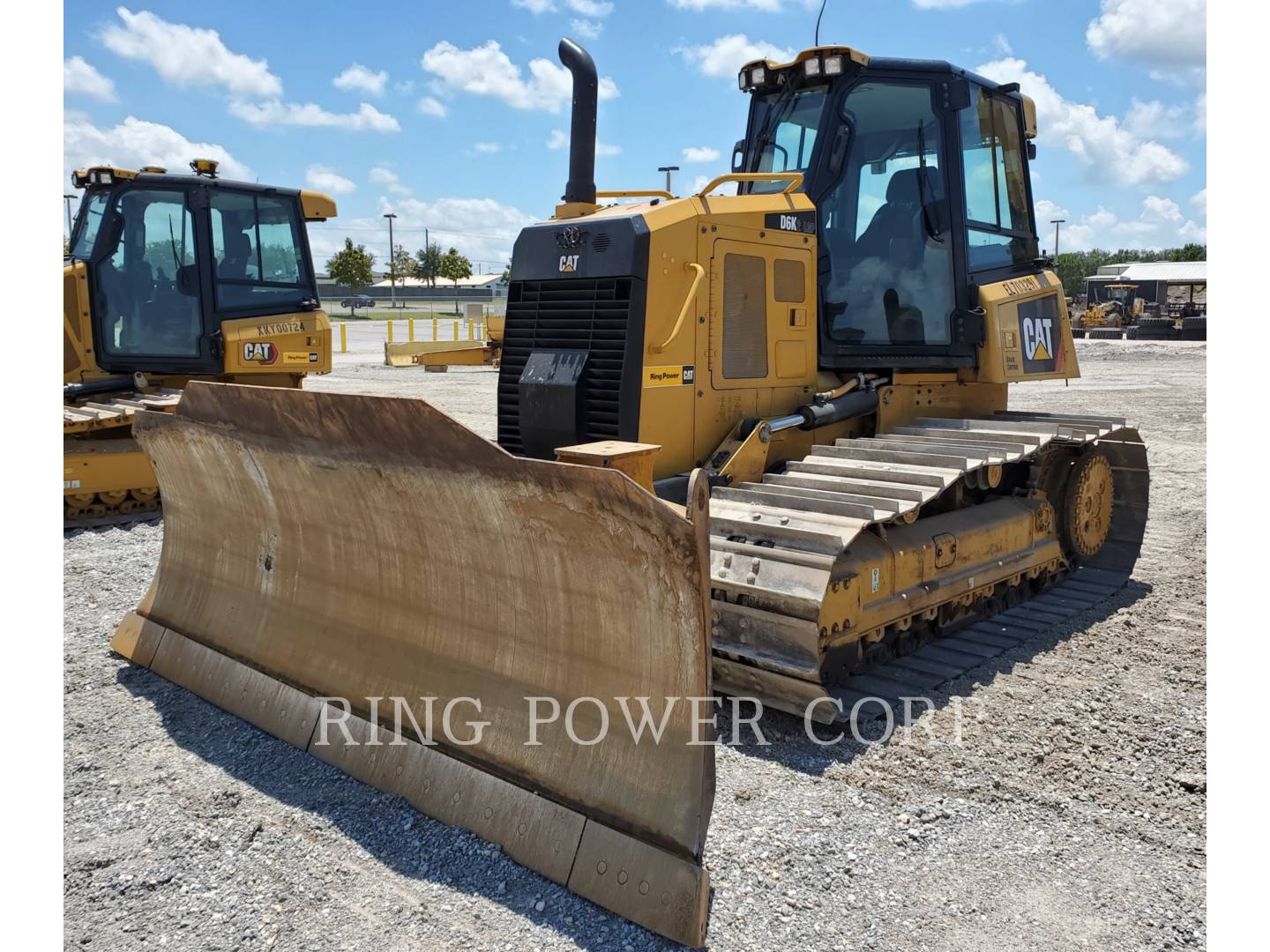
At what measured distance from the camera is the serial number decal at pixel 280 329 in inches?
378

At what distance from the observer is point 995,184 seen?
6.40 meters

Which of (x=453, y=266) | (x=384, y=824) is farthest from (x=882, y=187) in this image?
(x=453, y=266)

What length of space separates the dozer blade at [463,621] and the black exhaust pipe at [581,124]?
230 cm

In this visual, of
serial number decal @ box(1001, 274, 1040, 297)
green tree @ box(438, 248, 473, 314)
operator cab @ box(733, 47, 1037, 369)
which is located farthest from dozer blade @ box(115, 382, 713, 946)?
green tree @ box(438, 248, 473, 314)

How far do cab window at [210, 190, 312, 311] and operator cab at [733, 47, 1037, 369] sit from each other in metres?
5.62

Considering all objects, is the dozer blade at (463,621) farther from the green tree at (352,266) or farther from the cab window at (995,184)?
the green tree at (352,266)

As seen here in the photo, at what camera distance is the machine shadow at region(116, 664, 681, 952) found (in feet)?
9.78

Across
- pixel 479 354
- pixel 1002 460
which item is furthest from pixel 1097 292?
pixel 1002 460

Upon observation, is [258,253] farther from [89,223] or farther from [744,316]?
[744,316]

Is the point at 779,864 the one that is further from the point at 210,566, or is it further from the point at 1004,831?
the point at 210,566

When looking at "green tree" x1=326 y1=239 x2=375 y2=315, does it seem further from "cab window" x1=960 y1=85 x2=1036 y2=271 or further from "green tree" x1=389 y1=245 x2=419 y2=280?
"cab window" x1=960 y1=85 x2=1036 y2=271

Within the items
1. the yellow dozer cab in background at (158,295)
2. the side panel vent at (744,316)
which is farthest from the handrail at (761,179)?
the yellow dozer cab in background at (158,295)

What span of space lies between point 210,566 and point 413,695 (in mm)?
1657

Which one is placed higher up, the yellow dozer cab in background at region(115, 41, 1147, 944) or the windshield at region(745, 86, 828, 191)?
the windshield at region(745, 86, 828, 191)
